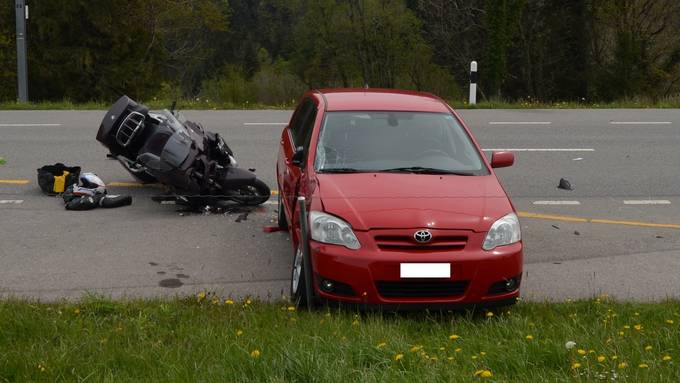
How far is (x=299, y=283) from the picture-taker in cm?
700

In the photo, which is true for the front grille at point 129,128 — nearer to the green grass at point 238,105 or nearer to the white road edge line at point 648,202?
the white road edge line at point 648,202

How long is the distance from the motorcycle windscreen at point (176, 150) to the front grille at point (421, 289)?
4.15 metres

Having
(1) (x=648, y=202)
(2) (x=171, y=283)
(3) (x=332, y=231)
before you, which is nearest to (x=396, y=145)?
(3) (x=332, y=231)

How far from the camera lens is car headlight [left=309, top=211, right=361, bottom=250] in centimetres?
669

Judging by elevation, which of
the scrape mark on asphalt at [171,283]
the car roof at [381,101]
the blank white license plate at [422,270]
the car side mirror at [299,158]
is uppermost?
the car roof at [381,101]

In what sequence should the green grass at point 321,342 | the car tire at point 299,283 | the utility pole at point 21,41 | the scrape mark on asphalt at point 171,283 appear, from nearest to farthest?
1. the green grass at point 321,342
2. the car tire at point 299,283
3. the scrape mark on asphalt at point 171,283
4. the utility pole at point 21,41

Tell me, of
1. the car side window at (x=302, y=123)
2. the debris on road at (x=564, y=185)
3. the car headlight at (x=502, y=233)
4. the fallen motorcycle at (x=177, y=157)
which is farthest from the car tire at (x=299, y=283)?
the debris on road at (x=564, y=185)

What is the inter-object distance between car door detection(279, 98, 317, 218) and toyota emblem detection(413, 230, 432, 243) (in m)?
1.47

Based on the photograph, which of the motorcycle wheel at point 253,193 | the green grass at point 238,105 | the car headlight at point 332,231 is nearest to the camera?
the car headlight at point 332,231

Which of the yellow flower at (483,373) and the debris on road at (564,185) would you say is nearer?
the yellow flower at (483,373)

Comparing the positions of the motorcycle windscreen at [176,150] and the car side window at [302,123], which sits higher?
the car side window at [302,123]

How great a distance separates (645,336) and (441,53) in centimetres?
4512

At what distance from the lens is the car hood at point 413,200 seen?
6.77 metres

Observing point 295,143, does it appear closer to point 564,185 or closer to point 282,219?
point 282,219
